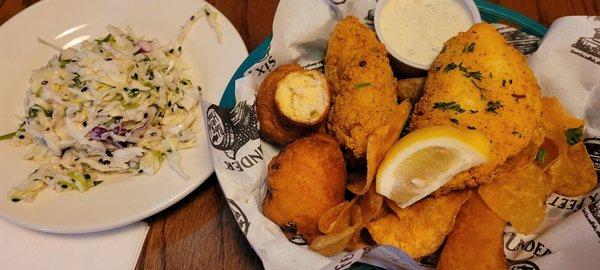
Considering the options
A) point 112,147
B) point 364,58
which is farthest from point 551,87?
point 112,147

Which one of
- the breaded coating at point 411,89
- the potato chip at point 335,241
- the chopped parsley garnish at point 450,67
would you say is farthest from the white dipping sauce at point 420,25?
the potato chip at point 335,241

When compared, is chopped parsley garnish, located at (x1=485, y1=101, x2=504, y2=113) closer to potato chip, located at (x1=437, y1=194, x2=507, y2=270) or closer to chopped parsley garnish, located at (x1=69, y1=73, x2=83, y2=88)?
potato chip, located at (x1=437, y1=194, x2=507, y2=270)

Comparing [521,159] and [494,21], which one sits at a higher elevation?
[494,21]

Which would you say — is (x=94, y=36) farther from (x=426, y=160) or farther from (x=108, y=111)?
(x=426, y=160)

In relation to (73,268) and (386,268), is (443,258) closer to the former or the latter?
(386,268)

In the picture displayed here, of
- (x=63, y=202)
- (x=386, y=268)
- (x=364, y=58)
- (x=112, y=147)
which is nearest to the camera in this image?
(x=386, y=268)

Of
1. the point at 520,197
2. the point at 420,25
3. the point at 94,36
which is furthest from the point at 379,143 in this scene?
the point at 94,36

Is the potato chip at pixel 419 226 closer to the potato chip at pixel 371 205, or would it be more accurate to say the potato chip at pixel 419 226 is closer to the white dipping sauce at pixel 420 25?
the potato chip at pixel 371 205


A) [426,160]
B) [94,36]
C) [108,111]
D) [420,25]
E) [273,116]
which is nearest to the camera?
[426,160]
